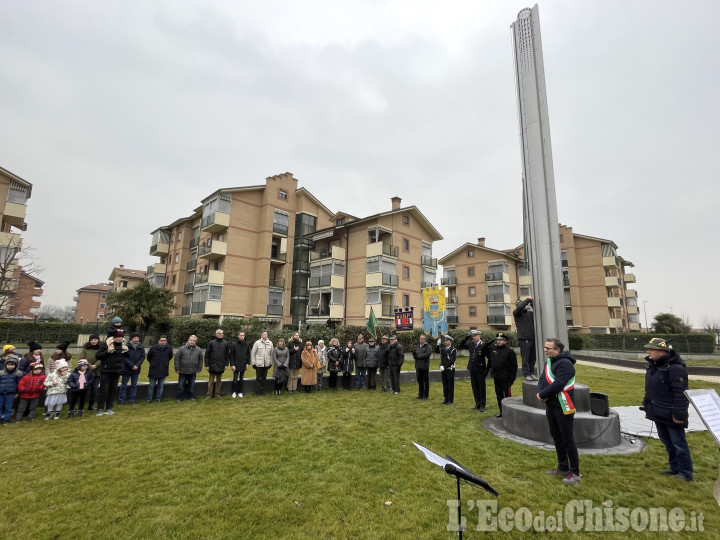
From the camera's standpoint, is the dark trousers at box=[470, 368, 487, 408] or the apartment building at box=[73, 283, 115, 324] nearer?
the dark trousers at box=[470, 368, 487, 408]

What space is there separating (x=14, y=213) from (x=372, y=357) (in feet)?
110

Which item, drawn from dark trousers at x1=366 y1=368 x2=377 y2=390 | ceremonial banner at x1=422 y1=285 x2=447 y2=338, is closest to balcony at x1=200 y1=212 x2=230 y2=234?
ceremonial banner at x1=422 y1=285 x2=447 y2=338

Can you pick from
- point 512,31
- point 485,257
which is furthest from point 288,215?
point 512,31

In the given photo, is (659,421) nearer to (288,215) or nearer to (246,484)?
(246,484)

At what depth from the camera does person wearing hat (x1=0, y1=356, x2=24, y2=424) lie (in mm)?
7462

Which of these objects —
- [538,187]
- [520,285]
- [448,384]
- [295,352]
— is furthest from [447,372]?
[520,285]

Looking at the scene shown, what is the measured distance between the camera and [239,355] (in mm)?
10844

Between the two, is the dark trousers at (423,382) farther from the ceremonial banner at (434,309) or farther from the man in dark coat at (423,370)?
the ceremonial banner at (434,309)

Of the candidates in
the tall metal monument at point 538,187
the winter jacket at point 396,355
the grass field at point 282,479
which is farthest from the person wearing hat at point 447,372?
the tall metal monument at point 538,187

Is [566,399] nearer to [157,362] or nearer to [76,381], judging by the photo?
[157,362]

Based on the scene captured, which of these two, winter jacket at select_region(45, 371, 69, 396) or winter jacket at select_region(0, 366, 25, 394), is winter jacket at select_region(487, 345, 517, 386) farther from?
winter jacket at select_region(0, 366, 25, 394)

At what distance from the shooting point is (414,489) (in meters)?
4.55

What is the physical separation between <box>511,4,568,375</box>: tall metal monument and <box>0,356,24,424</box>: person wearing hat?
38.8ft

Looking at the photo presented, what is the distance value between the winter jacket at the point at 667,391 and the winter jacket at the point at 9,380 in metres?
12.3
